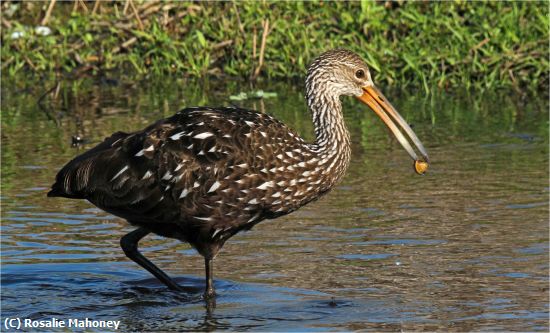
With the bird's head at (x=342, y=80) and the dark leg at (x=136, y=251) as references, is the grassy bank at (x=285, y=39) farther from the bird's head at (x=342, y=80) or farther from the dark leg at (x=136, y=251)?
the dark leg at (x=136, y=251)

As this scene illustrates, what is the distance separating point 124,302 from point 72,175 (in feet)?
2.85

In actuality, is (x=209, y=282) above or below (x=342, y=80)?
below

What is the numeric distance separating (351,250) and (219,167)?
4.58 ft

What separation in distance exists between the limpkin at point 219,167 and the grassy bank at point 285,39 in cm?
540

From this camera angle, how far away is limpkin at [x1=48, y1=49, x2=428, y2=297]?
7.48 meters

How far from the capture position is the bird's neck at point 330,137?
768cm

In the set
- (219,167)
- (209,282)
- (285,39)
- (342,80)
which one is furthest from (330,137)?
(285,39)

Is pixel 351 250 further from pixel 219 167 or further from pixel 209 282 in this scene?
pixel 219 167

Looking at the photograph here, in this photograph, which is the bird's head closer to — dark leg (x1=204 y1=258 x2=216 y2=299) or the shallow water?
the shallow water

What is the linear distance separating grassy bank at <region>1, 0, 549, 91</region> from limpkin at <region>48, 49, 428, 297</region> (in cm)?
540

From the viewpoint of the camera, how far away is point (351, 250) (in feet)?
27.8

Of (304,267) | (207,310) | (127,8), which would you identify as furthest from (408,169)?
(127,8)

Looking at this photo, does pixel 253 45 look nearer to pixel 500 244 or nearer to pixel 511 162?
pixel 511 162

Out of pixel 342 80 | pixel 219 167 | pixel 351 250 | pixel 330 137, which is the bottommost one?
pixel 351 250
